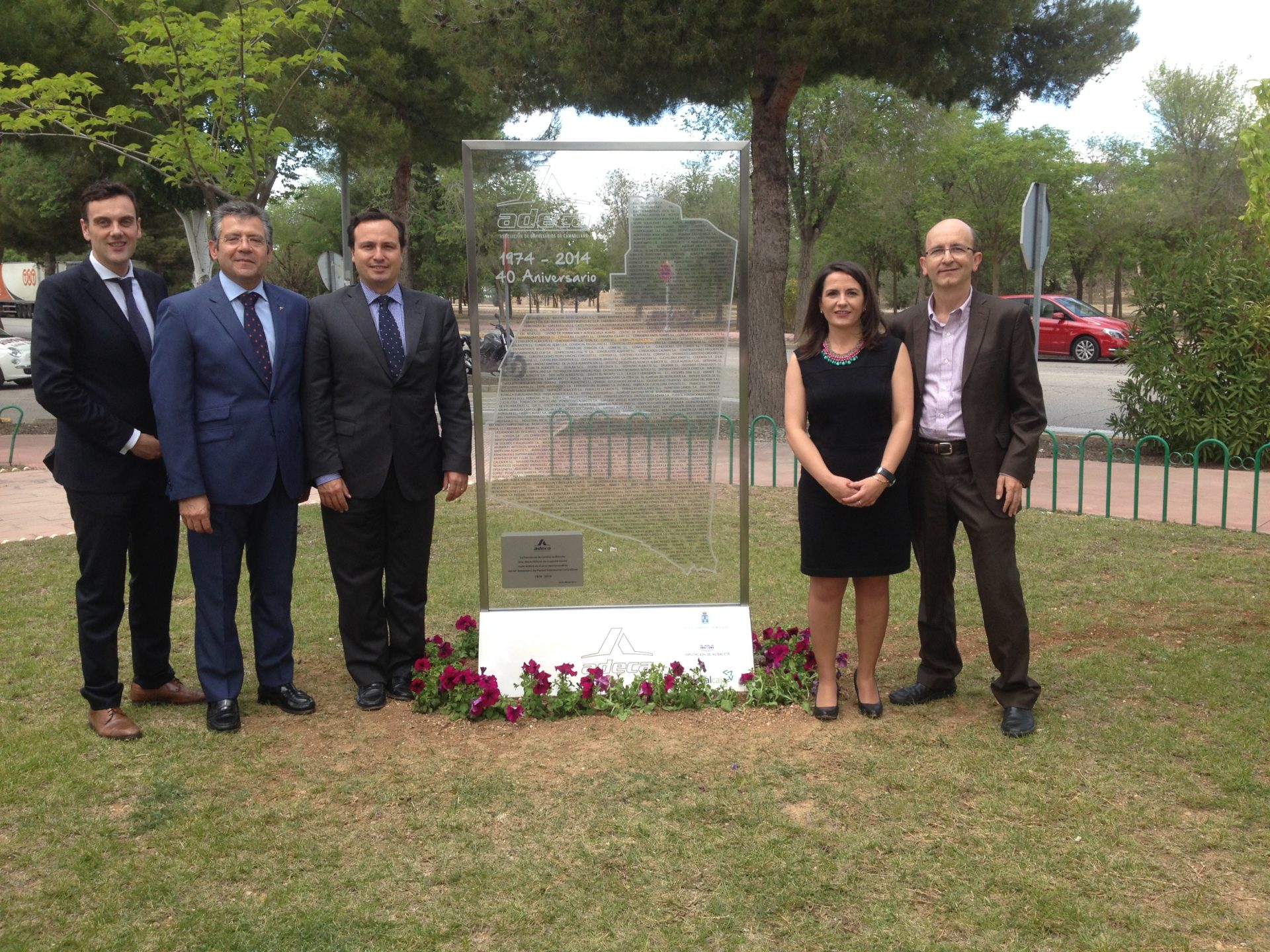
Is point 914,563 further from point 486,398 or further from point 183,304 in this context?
point 183,304

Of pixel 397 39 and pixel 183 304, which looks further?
pixel 397 39

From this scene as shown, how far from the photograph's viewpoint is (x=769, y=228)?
41.1 feet

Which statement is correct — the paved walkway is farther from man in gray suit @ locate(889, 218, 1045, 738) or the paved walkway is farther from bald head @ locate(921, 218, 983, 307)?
bald head @ locate(921, 218, 983, 307)

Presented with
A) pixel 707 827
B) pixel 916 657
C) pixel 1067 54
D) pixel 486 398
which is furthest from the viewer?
pixel 1067 54

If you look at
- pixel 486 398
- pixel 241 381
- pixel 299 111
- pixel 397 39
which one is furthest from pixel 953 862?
pixel 397 39

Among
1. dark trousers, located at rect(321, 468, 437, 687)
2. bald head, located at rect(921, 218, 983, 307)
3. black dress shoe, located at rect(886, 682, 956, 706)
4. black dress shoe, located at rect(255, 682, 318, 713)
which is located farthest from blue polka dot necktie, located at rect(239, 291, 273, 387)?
black dress shoe, located at rect(886, 682, 956, 706)

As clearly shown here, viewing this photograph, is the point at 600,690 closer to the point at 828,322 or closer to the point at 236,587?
the point at 236,587

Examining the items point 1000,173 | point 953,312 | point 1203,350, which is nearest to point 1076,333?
point 1000,173

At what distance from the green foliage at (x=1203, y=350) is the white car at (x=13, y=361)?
2100 cm

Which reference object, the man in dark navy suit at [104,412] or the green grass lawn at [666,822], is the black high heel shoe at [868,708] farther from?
the man in dark navy suit at [104,412]

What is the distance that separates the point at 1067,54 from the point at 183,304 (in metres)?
11.5

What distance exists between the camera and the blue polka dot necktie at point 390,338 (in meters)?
4.46

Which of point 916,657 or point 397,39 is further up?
point 397,39

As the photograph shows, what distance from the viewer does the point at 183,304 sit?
4133mm
